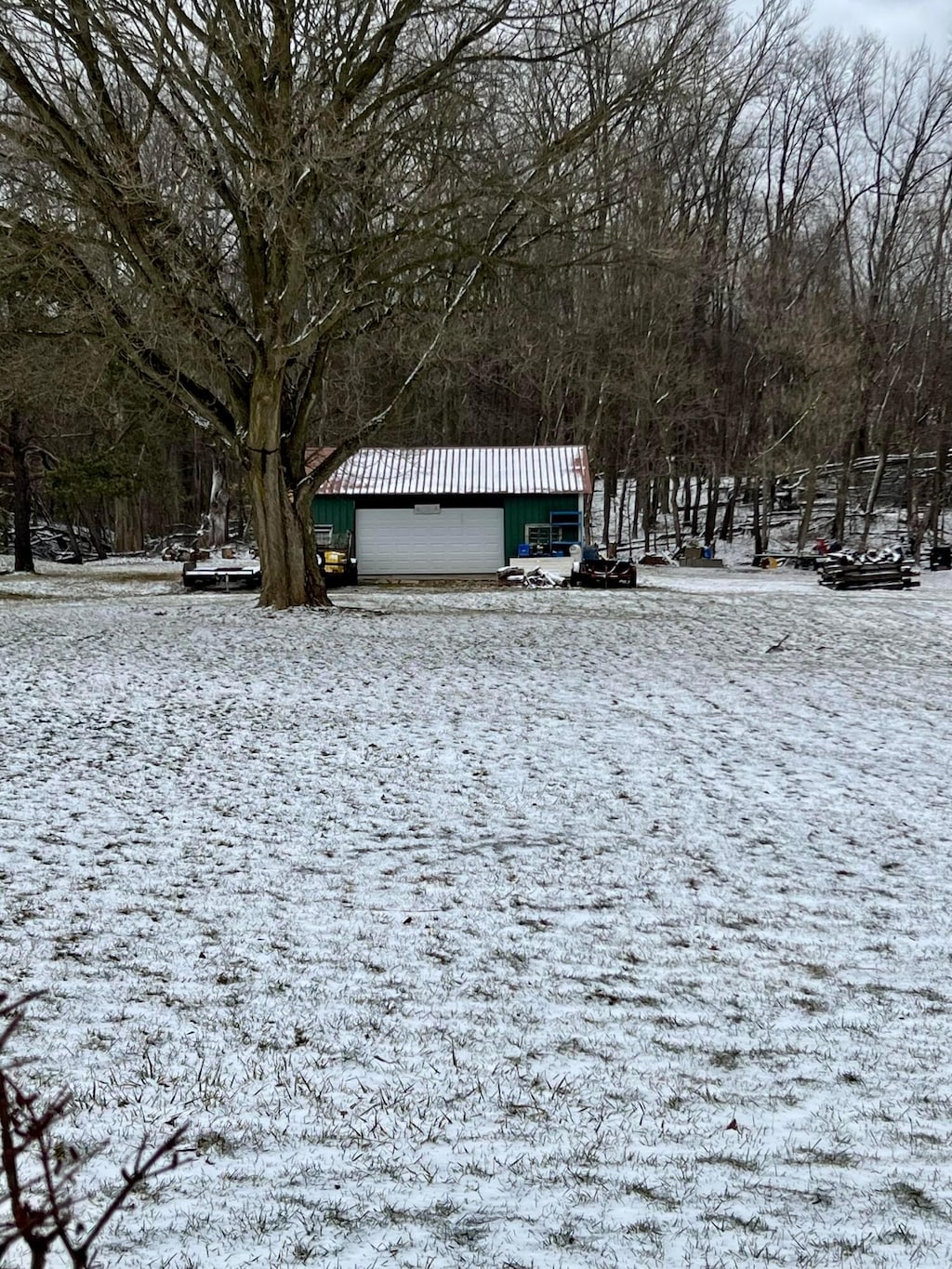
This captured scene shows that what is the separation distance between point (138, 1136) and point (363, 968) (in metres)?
1.62

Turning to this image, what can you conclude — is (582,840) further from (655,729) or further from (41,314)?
(41,314)

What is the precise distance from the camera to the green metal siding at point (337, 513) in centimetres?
3541

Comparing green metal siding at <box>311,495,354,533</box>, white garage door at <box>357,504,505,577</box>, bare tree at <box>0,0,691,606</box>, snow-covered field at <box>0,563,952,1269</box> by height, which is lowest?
snow-covered field at <box>0,563,952,1269</box>

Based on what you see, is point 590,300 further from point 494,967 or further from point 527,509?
point 494,967

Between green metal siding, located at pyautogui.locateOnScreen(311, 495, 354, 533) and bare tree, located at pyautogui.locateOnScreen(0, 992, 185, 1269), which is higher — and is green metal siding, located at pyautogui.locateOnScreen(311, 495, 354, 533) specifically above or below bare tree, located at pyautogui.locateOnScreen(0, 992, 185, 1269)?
above

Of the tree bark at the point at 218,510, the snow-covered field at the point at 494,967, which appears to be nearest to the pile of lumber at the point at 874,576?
the snow-covered field at the point at 494,967

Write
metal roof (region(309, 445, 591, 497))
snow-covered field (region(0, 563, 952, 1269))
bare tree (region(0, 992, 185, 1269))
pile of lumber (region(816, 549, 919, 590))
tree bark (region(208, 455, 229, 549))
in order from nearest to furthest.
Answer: bare tree (region(0, 992, 185, 1269)), snow-covered field (region(0, 563, 952, 1269)), pile of lumber (region(816, 549, 919, 590)), metal roof (region(309, 445, 591, 497)), tree bark (region(208, 455, 229, 549))

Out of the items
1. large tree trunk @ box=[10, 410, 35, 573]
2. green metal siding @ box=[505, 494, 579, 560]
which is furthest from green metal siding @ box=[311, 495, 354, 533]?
large tree trunk @ box=[10, 410, 35, 573]

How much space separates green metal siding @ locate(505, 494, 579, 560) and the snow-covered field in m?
23.7

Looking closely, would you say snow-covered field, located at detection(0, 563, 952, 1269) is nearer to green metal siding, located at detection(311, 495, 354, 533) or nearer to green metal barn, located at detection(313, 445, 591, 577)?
green metal barn, located at detection(313, 445, 591, 577)

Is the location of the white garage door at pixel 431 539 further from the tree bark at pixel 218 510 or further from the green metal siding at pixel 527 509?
the tree bark at pixel 218 510

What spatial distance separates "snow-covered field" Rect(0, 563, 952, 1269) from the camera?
3348 millimetres

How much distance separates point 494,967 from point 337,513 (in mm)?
31233

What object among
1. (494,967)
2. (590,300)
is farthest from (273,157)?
(590,300)
